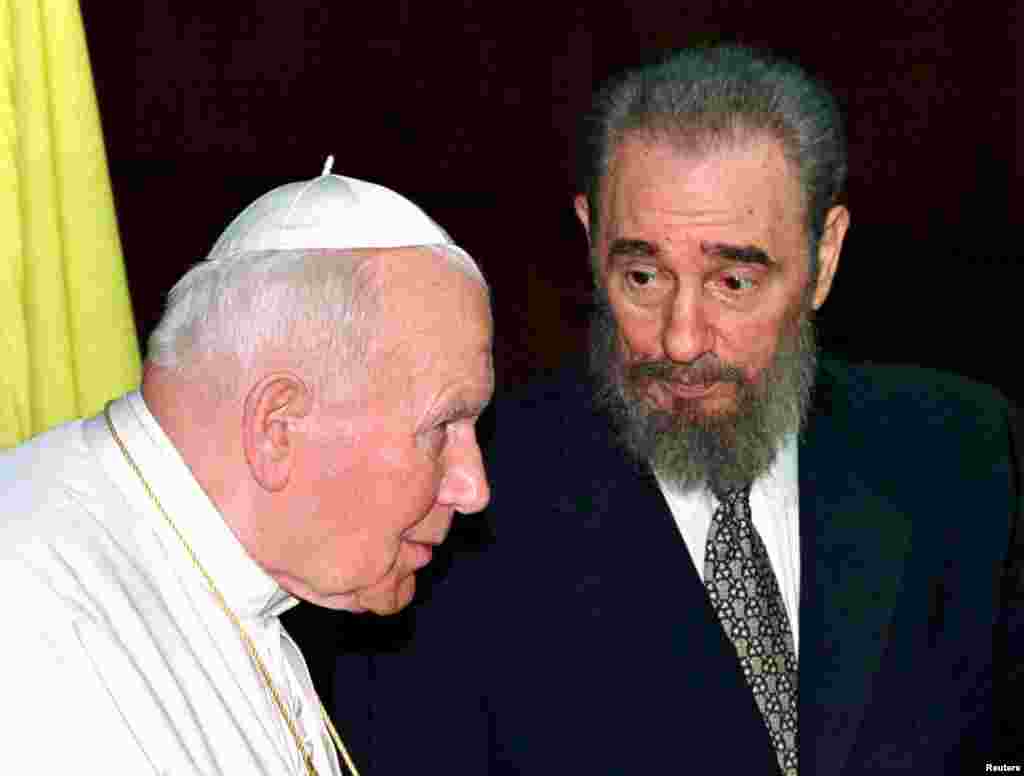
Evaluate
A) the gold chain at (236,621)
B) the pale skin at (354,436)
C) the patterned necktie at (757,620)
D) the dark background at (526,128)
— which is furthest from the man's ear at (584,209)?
the dark background at (526,128)

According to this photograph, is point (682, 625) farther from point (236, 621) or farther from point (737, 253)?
point (236, 621)

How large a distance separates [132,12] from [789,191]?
2.48m

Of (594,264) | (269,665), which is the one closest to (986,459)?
(594,264)

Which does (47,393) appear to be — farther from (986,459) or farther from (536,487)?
(986,459)

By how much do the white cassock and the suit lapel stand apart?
1.06 meters

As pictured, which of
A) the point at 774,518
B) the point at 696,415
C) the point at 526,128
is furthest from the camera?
the point at 526,128

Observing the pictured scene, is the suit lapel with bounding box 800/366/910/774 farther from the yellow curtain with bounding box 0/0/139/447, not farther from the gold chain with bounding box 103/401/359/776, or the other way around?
A: the yellow curtain with bounding box 0/0/139/447

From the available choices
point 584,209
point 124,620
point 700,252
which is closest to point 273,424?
point 124,620

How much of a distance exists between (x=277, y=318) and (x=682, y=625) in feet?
4.03

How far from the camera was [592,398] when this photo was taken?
10.5 ft

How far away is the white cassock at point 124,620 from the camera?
188 centimetres

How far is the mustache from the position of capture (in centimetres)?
303

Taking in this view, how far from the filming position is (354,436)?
2.11m

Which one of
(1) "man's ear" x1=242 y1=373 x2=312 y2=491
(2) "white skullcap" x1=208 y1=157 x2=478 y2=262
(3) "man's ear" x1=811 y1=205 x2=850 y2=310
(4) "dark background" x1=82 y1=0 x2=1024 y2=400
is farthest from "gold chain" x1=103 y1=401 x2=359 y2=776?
(4) "dark background" x1=82 y1=0 x2=1024 y2=400
